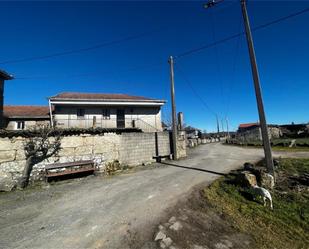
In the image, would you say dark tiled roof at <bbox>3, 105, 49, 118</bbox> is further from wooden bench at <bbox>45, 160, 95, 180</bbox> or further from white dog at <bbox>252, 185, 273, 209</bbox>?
white dog at <bbox>252, 185, 273, 209</bbox>

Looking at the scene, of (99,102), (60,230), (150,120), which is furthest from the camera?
(150,120)

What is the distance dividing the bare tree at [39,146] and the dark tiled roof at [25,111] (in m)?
9.63

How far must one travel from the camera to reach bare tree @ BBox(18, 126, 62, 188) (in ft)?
28.5

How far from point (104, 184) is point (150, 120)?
38.3 feet

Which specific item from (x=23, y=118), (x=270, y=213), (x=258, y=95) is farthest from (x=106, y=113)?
(x=270, y=213)

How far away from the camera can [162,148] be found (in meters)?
14.1

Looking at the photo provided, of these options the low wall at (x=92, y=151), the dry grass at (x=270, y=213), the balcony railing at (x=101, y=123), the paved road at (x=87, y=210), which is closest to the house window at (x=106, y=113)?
the balcony railing at (x=101, y=123)

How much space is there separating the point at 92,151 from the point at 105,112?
8.35 metres

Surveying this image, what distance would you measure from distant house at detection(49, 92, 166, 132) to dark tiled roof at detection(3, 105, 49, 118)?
1.62 meters

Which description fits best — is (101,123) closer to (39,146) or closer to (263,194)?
(39,146)

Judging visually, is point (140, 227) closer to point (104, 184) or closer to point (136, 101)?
point (104, 184)

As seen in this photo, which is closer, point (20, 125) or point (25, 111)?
point (20, 125)

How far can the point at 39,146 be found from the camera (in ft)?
30.1

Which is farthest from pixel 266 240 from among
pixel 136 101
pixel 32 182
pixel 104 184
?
pixel 136 101
